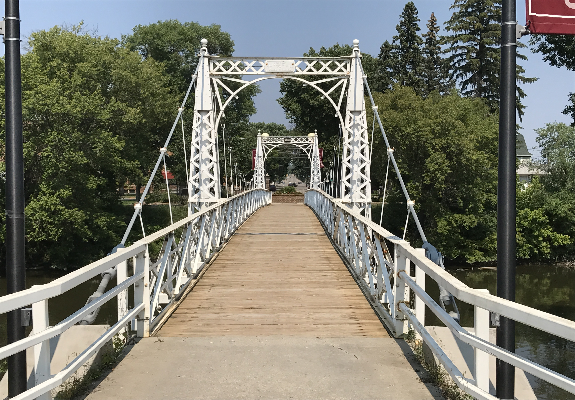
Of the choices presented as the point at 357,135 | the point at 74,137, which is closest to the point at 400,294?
the point at 357,135

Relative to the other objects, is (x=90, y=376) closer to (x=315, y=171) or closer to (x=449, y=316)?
(x=449, y=316)

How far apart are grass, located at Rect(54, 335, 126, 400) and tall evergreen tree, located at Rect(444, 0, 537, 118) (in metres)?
36.1

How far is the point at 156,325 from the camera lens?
218 inches

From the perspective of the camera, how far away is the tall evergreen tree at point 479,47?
3709 cm

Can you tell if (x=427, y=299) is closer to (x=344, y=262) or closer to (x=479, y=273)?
(x=344, y=262)

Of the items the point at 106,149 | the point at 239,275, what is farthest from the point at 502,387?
the point at 106,149

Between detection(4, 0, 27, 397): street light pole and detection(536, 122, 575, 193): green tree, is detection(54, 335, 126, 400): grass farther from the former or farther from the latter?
detection(536, 122, 575, 193): green tree

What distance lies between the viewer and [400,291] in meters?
5.25

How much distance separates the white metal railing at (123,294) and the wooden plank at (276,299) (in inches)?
9.9

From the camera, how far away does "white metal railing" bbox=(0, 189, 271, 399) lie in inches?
120

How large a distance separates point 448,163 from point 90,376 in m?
27.4

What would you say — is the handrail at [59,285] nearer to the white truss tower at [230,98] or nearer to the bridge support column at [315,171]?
the white truss tower at [230,98]

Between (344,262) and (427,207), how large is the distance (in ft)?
76.8

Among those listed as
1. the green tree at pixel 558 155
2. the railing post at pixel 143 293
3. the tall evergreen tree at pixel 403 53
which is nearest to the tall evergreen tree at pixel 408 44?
the tall evergreen tree at pixel 403 53
